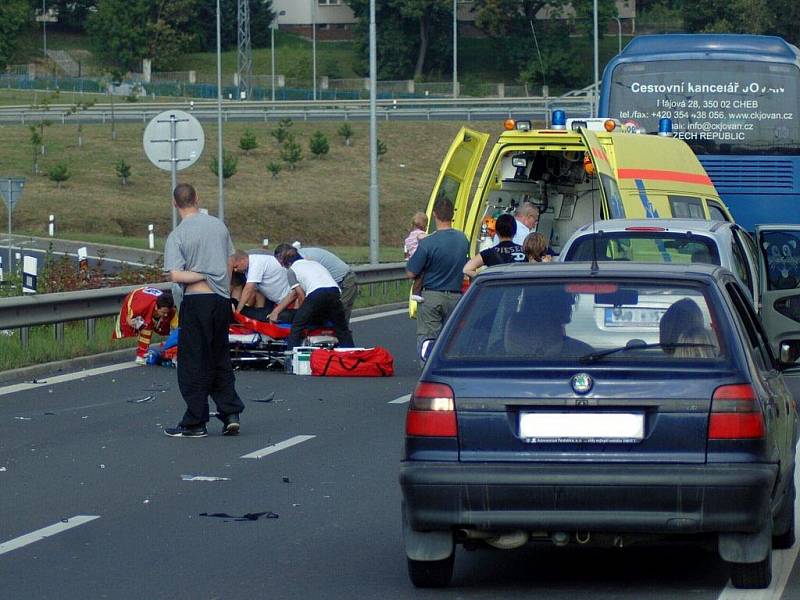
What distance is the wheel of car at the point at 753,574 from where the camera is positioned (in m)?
6.85

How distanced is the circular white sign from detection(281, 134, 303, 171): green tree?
38.8 meters

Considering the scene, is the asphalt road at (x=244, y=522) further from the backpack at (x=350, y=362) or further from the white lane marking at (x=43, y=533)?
the backpack at (x=350, y=362)

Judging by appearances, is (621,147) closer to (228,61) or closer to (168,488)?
(168,488)

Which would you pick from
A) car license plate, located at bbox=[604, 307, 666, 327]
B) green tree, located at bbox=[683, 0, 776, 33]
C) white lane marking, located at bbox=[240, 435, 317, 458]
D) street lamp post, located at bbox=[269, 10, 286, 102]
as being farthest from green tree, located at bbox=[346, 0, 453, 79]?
car license plate, located at bbox=[604, 307, 666, 327]

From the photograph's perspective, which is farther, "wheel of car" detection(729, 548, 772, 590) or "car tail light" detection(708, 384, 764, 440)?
"wheel of car" detection(729, 548, 772, 590)

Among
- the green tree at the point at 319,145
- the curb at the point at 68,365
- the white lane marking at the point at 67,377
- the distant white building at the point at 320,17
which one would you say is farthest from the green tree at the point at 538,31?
the white lane marking at the point at 67,377

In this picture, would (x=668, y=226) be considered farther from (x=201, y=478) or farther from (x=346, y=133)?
(x=346, y=133)

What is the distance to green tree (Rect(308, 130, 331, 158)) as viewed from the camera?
63094mm

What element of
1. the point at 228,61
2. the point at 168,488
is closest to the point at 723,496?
→ the point at 168,488

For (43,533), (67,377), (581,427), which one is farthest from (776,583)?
(67,377)

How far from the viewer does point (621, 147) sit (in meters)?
18.2

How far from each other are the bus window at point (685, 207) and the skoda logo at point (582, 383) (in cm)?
1192

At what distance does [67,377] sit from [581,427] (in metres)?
10.5

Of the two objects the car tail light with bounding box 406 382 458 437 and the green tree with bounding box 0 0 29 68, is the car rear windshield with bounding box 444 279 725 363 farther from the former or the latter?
the green tree with bounding box 0 0 29 68
